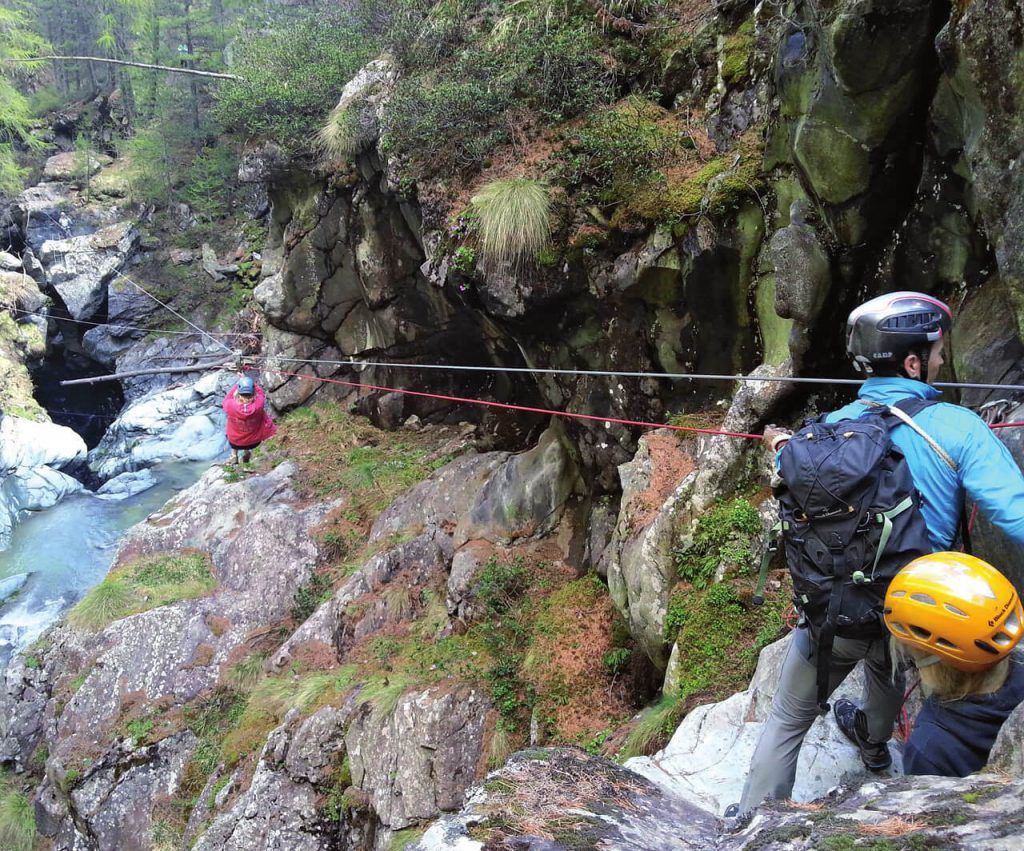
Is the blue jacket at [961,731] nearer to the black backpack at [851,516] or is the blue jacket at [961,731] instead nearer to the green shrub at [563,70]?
the black backpack at [851,516]

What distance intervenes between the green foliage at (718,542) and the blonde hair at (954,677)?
310 centimetres

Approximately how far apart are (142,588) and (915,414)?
1252 centimetres

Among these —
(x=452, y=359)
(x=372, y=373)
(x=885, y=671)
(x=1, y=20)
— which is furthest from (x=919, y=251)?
(x=1, y=20)

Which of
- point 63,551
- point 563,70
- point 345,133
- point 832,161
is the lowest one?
point 63,551

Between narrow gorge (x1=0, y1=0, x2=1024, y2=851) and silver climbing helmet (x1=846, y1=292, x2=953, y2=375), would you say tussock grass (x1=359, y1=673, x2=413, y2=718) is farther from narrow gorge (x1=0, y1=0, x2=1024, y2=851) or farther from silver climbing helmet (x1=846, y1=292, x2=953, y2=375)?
silver climbing helmet (x1=846, y1=292, x2=953, y2=375)

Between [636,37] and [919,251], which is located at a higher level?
[636,37]

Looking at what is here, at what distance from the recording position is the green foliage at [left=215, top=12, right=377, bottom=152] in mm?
14852

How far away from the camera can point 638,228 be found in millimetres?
7379

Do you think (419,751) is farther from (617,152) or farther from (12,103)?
(12,103)

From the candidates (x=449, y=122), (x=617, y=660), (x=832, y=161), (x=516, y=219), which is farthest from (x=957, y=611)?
(x=449, y=122)

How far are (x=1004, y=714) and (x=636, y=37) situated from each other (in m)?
8.51

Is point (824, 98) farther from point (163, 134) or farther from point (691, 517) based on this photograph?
point (163, 134)

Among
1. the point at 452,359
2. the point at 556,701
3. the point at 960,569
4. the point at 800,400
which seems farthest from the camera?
the point at 452,359

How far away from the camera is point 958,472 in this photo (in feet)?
7.85
